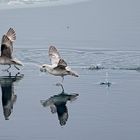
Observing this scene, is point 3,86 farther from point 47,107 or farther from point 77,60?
point 77,60

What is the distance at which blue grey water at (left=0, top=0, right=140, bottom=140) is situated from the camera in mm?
8453

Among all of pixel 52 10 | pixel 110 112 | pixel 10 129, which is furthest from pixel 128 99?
pixel 52 10

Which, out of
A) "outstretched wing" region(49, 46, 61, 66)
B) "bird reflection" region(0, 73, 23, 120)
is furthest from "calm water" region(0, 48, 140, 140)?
"outstretched wing" region(49, 46, 61, 66)

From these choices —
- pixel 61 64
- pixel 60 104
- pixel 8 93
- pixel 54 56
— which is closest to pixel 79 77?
pixel 54 56

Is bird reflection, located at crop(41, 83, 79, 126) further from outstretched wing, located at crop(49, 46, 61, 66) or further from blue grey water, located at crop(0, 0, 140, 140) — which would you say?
outstretched wing, located at crop(49, 46, 61, 66)

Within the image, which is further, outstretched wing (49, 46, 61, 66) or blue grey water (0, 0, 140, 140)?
outstretched wing (49, 46, 61, 66)

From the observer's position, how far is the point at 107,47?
14156 millimetres

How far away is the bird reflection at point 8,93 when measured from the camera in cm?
938

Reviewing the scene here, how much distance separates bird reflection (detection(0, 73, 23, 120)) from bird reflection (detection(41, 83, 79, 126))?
1.51ft

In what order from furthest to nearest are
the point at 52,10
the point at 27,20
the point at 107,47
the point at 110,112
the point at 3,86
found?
the point at 52,10 < the point at 27,20 < the point at 107,47 < the point at 3,86 < the point at 110,112

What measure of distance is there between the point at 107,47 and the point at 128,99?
4.51 m

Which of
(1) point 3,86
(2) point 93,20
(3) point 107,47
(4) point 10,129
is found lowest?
(4) point 10,129

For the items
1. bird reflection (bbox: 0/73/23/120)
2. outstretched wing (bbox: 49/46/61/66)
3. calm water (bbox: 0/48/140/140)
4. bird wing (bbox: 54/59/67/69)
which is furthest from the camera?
outstretched wing (bbox: 49/46/61/66)

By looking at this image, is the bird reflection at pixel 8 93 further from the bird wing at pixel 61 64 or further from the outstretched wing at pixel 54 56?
the bird wing at pixel 61 64
